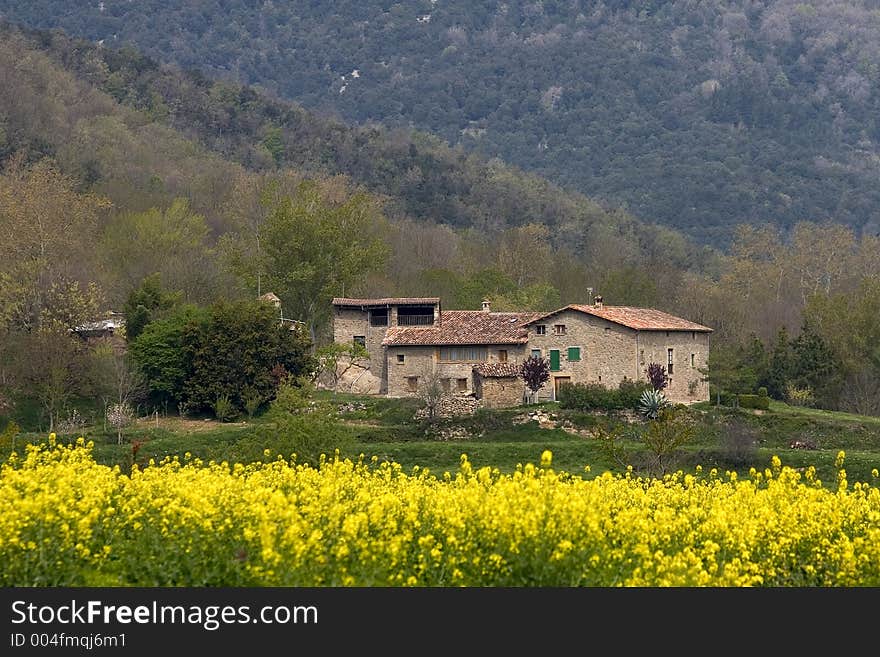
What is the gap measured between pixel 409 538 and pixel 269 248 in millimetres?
58940

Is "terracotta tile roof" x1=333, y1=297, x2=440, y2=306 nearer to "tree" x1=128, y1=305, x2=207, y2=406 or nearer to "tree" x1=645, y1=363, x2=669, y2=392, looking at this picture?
"tree" x1=128, y1=305, x2=207, y2=406

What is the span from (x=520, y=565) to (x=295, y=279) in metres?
59.0

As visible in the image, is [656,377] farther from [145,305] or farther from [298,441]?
[298,441]

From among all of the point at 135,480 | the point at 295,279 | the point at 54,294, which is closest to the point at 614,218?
the point at 295,279

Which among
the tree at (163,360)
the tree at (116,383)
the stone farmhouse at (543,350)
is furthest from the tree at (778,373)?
the tree at (116,383)

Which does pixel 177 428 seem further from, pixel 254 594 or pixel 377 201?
pixel 377 201

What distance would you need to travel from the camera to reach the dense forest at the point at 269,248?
65.5m

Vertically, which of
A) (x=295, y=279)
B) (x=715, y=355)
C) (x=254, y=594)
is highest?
(x=295, y=279)

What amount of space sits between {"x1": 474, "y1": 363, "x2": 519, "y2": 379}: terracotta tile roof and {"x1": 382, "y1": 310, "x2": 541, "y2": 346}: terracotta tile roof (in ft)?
5.08

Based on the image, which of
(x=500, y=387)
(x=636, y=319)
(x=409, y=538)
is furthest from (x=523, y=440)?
(x=409, y=538)

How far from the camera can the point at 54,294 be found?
227 ft

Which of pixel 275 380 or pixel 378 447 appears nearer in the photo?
pixel 378 447

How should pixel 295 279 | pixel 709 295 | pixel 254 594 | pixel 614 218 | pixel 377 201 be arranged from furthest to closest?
1. pixel 614 218
2. pixel 377 201
3. pixel 709 295
4. pixel 295 279
5. pixel 254 594

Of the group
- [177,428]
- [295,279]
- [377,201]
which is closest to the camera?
[177,428]
